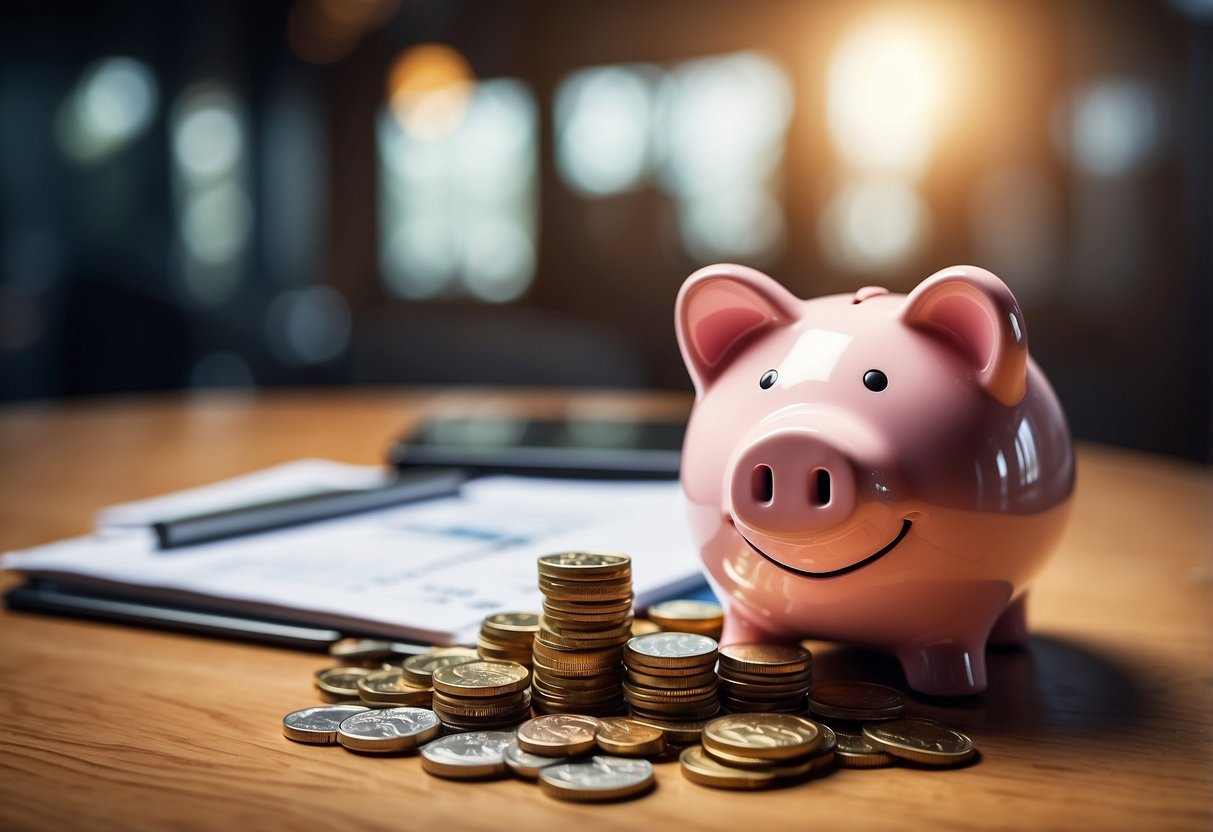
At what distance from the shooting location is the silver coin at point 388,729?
0.54 metres

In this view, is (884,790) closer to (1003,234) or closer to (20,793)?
(20,793)

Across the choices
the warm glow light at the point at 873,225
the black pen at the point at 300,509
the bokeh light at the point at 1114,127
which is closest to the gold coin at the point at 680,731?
the black pen at the point at 300,509

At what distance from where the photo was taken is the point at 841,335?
61cm

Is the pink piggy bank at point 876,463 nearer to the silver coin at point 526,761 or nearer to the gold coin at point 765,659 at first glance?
the gold coin at point 765,659

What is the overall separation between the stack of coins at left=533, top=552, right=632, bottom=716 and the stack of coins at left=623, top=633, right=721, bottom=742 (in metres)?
0.02

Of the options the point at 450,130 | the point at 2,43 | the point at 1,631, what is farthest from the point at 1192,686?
the point at 450,130

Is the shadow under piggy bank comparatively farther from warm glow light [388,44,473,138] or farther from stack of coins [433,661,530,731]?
warm glow light [388,44,473,138]

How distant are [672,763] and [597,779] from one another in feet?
0.17

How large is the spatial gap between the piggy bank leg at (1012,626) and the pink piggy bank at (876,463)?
0.25ft

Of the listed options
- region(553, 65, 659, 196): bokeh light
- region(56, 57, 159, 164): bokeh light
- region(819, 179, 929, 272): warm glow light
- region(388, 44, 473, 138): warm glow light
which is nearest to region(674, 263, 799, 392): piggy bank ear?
region(388, 44, 473, 138): warm glow light

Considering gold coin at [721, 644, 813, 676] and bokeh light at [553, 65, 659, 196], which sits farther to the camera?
bokeh light at [553, 65, 659, 196]

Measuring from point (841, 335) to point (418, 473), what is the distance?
718mm

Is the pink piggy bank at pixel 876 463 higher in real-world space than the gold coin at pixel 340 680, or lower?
higher

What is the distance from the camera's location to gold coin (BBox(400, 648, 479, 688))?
0.61m
